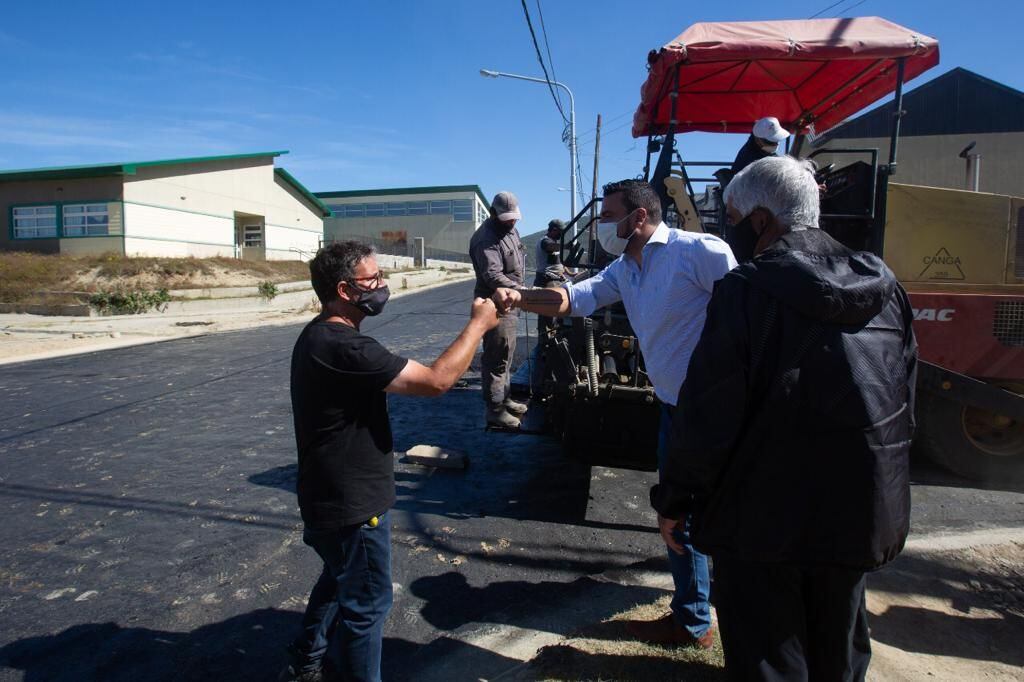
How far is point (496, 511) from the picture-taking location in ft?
14.3

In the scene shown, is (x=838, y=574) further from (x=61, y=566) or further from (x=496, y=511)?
(x=61, y=566)

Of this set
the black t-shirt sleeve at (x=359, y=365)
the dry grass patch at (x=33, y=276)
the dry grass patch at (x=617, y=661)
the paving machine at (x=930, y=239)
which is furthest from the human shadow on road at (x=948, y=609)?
the dry grass patch at (x=33, y=276)

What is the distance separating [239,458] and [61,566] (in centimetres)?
200

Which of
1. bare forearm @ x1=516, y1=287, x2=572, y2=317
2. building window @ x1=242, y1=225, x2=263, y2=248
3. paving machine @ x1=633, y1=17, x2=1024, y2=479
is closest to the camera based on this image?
bare forearm @ x1=516, y1=287, x2=572, y2=317

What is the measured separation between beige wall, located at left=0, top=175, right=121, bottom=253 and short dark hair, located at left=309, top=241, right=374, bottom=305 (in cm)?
2940

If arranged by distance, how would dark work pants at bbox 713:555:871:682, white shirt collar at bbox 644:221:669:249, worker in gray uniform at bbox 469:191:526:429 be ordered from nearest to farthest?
dark work pants at bbox 713:555:871:682, white shirt collar at bbox 644:221:669:249, worker in gray uniform at bbox 469:191:526:429

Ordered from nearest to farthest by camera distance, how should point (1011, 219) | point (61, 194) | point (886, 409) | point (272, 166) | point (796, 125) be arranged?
point (886, 409)
point (1011, 219)
point (796, 125)
point (61, 194)
point (272, 166)

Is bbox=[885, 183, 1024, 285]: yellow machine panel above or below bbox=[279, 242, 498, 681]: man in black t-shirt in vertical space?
above

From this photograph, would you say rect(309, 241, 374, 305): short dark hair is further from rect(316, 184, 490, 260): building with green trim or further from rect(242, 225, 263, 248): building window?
rect(316, 184, 490, 260): building with green trim

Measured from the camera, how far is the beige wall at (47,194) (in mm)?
26859

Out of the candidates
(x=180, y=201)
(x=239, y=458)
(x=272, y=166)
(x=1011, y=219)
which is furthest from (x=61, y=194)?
(x=1011, y=219)

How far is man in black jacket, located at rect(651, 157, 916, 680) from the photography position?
1590 millimetres

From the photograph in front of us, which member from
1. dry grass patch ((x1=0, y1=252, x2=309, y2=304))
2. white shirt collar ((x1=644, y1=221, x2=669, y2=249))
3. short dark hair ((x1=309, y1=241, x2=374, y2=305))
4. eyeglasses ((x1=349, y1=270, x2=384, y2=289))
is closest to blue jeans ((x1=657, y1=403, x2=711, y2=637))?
white shirt collar ((x1=644, y1=221, x2=669, y2=249))

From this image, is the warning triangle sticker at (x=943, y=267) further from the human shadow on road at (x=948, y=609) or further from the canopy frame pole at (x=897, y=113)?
the human shadow on road at (x=948, y=609)
